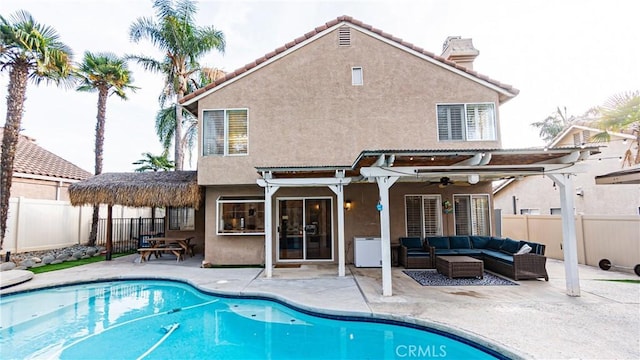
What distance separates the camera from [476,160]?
7.18 m

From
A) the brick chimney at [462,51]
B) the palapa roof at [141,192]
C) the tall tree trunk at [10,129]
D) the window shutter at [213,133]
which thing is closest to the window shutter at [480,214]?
the brick chimney at [462,51]

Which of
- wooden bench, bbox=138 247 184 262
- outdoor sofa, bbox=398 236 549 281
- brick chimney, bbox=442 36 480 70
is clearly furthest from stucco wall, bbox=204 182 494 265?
brick chimney, bbox=442 36 480 70

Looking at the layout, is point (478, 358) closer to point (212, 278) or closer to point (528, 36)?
point (212, 278)

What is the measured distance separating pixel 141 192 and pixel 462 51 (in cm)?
1376

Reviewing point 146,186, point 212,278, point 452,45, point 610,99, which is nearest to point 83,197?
point 146,186

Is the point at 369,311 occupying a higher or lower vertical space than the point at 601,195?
lower

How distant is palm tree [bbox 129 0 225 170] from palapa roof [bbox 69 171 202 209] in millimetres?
6542

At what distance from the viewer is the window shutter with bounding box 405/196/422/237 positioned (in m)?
12.0

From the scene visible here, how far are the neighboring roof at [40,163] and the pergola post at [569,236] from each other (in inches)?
816

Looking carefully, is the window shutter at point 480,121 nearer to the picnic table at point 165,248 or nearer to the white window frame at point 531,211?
the white window frame at point 531,211

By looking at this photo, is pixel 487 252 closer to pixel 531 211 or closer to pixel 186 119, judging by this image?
pixel 531 211

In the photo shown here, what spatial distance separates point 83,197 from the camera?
12273 mm

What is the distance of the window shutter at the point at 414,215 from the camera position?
473 inches

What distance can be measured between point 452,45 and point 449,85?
8.80 ft
